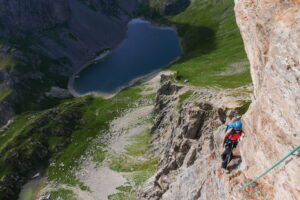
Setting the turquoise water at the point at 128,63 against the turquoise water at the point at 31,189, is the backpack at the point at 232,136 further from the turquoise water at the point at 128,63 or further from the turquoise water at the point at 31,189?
the turquoise water at the point at 128,63

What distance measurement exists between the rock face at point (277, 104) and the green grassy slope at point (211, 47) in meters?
46.2

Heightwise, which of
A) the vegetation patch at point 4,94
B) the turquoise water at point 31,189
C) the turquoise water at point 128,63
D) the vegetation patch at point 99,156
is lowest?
the turquoise water at point 31,189

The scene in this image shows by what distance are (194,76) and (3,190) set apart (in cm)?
6398

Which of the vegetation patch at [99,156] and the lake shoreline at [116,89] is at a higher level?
the lake shoreline at [116,89]

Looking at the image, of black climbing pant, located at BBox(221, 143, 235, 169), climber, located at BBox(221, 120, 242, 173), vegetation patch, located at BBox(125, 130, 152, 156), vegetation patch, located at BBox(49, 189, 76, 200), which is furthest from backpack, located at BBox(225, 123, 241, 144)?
vegetation patch, located at BBox(49, 189, 76, 200)

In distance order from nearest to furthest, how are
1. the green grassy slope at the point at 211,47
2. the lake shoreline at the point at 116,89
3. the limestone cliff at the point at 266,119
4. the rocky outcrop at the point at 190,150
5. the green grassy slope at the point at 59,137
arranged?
1. the limestone cliff at the point at 266,119
2. the rocky outcrop at the point at 190,150
3. the green grassy slope at the point at 59,137
4. the green grassy slope at the point at 211,47
5. the lake shoreline at the point at 116,89

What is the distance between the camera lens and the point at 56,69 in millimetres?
147875

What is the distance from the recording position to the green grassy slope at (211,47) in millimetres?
76050

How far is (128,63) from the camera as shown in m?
150

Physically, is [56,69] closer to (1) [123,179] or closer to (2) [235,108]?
(1) [123,179]

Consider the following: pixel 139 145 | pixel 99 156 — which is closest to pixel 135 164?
pixel 139 145

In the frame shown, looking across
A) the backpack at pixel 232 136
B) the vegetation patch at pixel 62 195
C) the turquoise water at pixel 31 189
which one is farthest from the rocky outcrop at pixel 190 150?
the turquoise water at pixel 31 189

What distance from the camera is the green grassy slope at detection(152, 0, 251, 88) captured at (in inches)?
2994

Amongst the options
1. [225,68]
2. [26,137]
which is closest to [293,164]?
[225,68]
